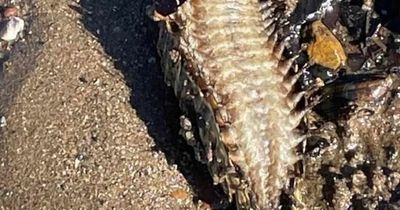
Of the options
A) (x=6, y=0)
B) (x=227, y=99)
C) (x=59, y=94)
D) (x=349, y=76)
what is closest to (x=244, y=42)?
(x=227, y=99)

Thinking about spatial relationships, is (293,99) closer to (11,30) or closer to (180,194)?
(180,194)

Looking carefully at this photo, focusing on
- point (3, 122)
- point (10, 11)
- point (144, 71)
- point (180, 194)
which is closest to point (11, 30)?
point (10, 11)

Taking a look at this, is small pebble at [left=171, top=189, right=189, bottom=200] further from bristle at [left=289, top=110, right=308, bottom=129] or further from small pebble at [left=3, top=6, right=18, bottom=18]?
small pebble at [left=3, top=6, right=18, bottom=18]

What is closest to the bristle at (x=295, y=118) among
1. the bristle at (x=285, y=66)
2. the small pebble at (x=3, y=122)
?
the bristle at (x=285, y=66)

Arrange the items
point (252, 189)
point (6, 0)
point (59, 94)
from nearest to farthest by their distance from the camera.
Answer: point (252, 189), point (59, 94), point (6, 0)

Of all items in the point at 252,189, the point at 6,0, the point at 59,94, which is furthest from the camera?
the point at 6,0

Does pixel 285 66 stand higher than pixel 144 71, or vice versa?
pixel 285 66

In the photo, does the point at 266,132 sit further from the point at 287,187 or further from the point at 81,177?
the point at 81,177
